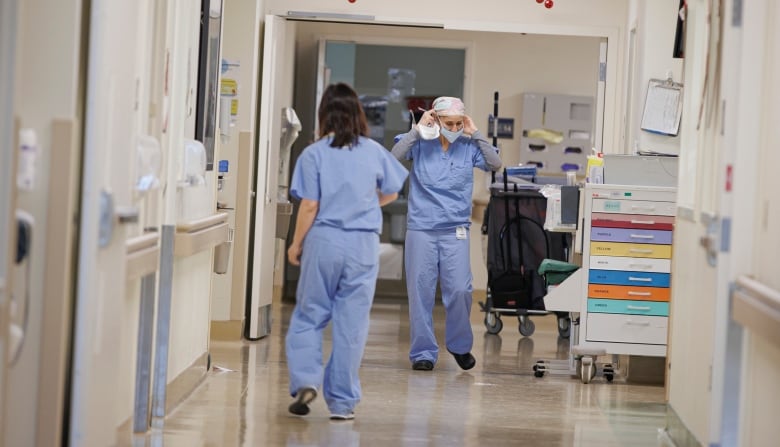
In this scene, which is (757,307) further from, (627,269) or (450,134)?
(450,134)

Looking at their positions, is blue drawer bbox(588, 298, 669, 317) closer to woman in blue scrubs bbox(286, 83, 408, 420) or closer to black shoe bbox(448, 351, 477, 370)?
black shoe bbox(448, 351, 477, 370)

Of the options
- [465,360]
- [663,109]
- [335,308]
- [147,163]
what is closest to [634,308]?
[465,360]

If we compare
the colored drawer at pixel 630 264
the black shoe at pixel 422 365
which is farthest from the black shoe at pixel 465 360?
the colored drawer at pixel 630 264

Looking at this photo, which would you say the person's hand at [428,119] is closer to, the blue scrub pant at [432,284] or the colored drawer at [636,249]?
the blue scrub pant at [432,284]

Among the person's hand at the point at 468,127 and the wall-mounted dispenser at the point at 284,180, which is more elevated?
the person's hand at the point at 468,127

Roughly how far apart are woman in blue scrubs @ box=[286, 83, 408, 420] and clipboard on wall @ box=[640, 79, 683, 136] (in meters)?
2.51

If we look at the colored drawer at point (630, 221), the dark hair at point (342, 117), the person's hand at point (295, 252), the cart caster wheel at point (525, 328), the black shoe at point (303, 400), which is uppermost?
the dark hair at point (342, 117)

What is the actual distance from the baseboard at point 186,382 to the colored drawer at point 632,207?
2.30 metres

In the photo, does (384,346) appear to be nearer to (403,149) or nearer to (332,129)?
(403,149)

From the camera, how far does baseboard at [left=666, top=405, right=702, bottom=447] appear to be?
4.70 metres

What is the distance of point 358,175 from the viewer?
5191mm

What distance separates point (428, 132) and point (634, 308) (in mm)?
1529

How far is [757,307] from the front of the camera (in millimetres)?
3564

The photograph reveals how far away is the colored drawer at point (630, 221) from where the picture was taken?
263 inches
